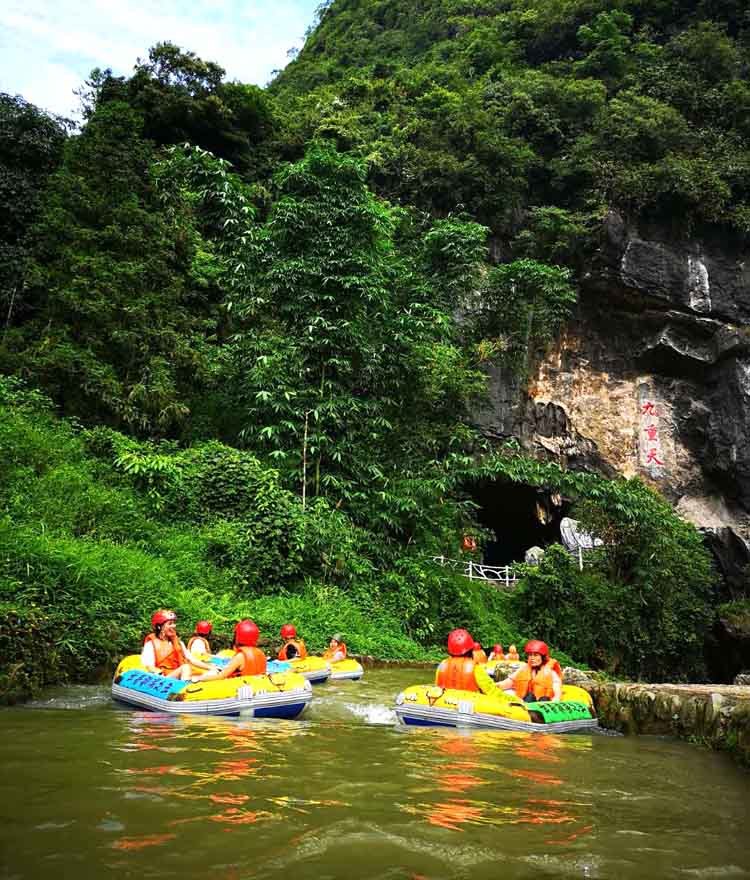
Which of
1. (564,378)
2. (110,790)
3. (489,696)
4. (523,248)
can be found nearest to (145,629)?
(489,696)

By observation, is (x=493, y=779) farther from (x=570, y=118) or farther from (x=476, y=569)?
(x=570, y=118)

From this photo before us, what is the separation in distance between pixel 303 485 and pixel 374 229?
6.28m

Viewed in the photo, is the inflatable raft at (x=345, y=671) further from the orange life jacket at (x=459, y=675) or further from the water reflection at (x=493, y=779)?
the water reflection at (x=493, y=779)

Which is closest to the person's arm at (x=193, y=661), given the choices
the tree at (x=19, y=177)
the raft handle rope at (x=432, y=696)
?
the raft handle rope at (x=432, y=696)

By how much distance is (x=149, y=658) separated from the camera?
6832 millimetres

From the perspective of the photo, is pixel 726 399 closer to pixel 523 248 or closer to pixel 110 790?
pixel 523 248

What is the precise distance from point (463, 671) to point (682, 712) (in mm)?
2026

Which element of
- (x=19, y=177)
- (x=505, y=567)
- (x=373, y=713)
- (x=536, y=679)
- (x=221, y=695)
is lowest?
(x=373, y=713)

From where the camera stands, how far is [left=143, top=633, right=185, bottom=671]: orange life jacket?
688cm

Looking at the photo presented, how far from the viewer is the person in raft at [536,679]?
22.2ft

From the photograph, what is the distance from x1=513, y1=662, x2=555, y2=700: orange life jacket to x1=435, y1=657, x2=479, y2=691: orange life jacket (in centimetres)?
75

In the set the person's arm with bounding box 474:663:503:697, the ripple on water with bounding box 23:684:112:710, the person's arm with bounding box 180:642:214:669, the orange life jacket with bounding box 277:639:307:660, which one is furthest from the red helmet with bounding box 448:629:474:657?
the ripple on water with bounding box 23:684:112:710

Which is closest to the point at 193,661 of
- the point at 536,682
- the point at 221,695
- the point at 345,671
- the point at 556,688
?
the point at 221,695

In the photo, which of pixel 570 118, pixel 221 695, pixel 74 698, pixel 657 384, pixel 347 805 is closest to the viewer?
pixel 347 805
